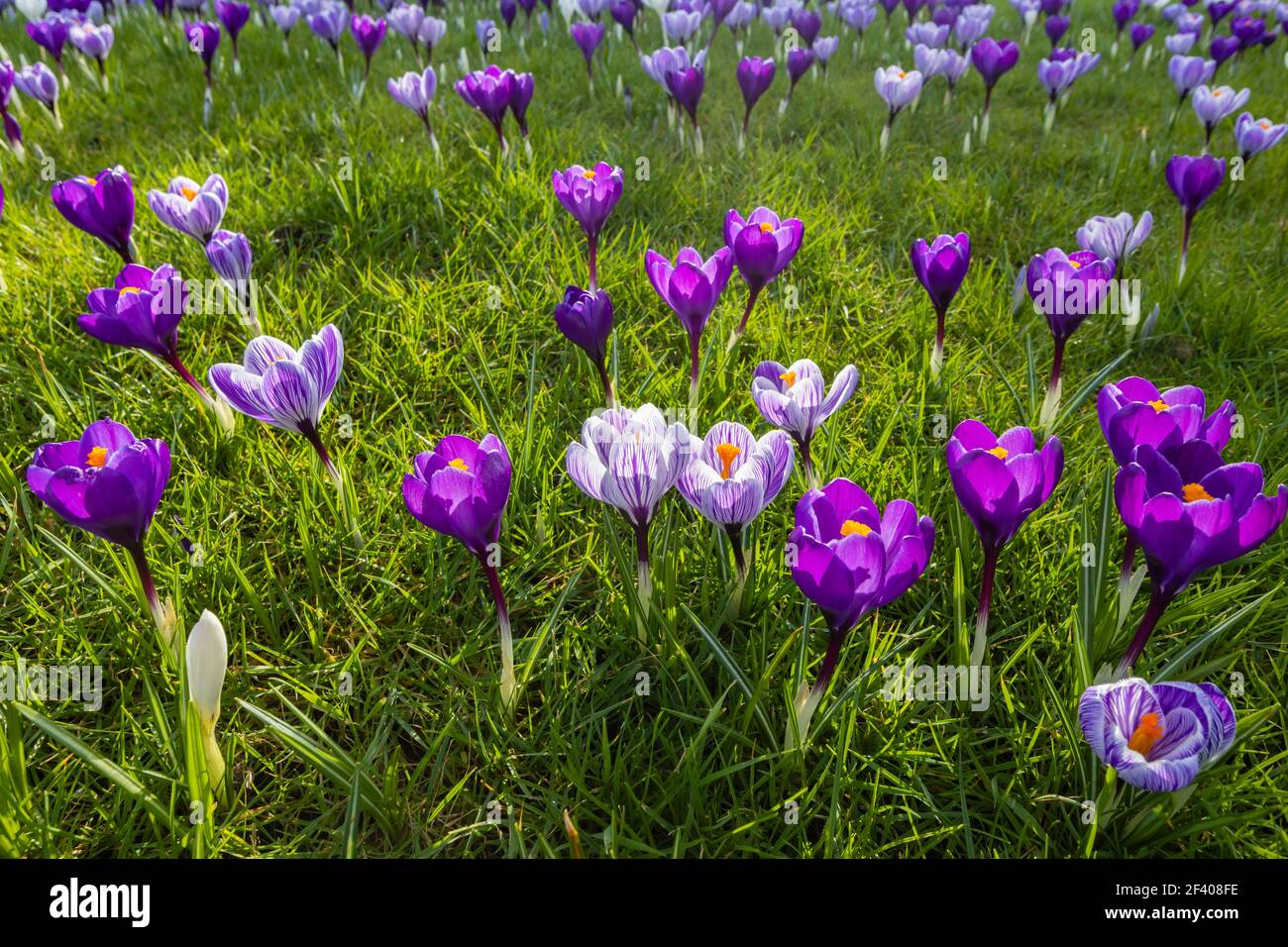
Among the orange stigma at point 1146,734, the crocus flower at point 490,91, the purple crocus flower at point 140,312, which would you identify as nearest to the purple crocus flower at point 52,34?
the crocus flower at point 490,91

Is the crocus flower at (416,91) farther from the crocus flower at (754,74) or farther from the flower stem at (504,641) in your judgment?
the flower stem at (504,641)

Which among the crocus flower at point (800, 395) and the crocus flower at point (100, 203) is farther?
the crocus flower at point (100, 203)

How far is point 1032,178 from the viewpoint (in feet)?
14.6

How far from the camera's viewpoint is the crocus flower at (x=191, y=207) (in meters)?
2.72

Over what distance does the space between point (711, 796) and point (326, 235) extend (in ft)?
9.95

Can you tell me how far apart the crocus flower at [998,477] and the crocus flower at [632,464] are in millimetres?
570

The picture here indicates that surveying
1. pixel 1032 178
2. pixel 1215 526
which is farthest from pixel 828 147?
pixel 1215 526

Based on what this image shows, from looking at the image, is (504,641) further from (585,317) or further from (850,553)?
(585,317)

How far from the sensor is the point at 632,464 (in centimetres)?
164

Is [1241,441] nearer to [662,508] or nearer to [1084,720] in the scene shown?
[1084,720]

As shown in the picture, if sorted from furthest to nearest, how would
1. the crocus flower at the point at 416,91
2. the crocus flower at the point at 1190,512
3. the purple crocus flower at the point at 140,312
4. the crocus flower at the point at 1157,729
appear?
the crocus flower at the point at 416,91, the purple crocus flower at the point at 140,312, the crocus flower at the point at 1190,512, the crocus flower at the point at 1157,729

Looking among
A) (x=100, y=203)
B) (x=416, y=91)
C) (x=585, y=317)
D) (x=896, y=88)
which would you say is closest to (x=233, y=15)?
(x=416, y=91)

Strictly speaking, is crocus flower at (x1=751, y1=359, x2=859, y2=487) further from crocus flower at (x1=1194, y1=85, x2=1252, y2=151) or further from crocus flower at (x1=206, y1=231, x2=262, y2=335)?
crocus flower at (x1=1194, y1=85, x2=1252, y2=151)

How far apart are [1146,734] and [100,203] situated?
10.9 feet
